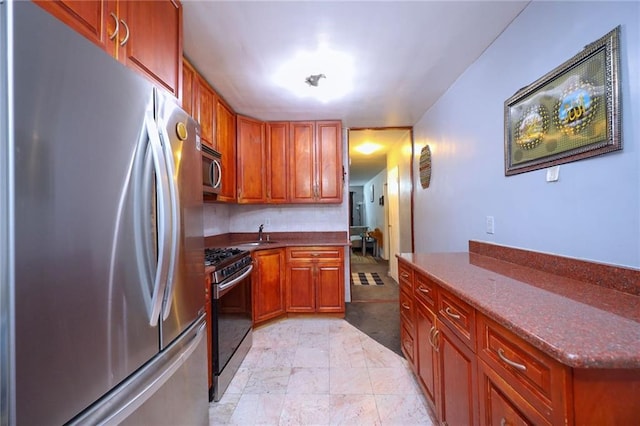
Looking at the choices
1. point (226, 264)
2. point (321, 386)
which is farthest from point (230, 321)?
Answer: point (321, 386)

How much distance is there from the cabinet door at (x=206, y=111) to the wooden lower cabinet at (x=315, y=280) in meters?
1.46

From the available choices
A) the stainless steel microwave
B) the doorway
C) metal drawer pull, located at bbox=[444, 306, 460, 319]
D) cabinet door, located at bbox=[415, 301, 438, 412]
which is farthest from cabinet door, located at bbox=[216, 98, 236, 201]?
metal drawer pull, located at bbox=[444, 306, 460, 319]

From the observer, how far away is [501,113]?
1679mm

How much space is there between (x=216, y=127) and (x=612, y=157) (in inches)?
106

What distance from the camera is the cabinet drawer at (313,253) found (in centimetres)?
299

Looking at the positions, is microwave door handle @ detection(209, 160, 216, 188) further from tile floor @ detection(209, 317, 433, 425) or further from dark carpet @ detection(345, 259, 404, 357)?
dark carpet @ detection(345, 259, 404, 357)

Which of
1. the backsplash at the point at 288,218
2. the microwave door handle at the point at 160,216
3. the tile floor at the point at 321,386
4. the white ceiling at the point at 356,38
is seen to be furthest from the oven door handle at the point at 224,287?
the white ceiling at the point at 356,38

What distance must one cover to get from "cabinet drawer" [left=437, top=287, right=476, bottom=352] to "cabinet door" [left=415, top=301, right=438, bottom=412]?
14 cm

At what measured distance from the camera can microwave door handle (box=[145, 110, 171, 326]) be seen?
0.88 metres

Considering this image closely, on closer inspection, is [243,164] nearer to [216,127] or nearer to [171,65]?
[216,127]

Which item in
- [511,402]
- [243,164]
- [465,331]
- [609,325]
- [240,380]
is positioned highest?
[243,164]

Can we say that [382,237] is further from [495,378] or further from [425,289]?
[495,378]

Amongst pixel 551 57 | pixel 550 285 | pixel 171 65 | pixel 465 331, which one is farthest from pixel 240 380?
pixel 551 57

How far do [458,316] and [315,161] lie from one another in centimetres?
250
